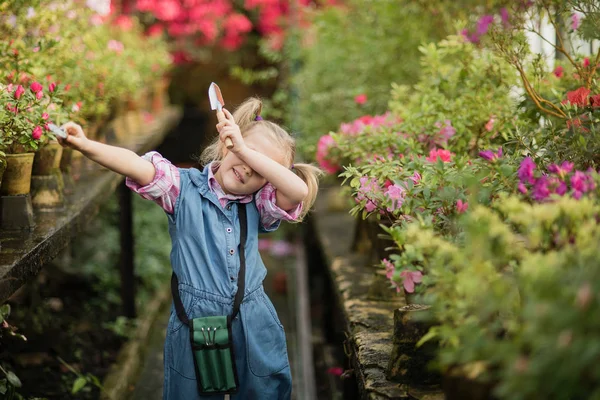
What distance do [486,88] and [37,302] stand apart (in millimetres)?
2641

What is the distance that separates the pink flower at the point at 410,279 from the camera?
6.27 feet

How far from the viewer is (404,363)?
2082 millimetres

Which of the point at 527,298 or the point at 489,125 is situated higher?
the point at 489,125

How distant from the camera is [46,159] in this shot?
9.59 ft

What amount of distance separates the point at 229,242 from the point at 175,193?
0.23 m

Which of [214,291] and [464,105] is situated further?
[464,105]

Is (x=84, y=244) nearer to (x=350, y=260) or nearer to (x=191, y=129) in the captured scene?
(x=350, y=260)

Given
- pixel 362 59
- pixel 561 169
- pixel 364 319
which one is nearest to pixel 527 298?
pixel 561 169

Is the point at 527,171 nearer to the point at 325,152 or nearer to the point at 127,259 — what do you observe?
the point at 325,152

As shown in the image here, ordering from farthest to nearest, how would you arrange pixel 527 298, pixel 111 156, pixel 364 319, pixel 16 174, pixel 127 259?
pixel 127 259 < pixel 364 319 < pixel 16 174 < pixel 111 156 < pixel 527 298

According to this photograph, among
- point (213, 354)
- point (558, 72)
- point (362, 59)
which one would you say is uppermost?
point (362, 59)

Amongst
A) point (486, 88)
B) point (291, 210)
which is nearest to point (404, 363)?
point (291, 210)

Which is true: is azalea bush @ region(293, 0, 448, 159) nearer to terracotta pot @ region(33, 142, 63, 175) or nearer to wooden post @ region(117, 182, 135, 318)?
wooden post @ region(117, 182, 135, 318)

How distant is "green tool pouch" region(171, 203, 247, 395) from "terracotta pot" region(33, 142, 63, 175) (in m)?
0.97
